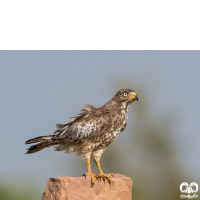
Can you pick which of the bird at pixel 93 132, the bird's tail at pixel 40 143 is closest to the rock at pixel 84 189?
the bird at pixel 93 132

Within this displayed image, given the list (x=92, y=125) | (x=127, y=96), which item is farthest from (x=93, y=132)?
(x=127, y=96)

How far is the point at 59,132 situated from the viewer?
9641mm

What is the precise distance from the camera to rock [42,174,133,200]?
330 inches

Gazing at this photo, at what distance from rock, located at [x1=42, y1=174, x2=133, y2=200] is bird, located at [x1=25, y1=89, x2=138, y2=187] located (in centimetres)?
20

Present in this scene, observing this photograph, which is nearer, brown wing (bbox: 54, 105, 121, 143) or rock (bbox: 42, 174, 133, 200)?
rock (bbox: 42, 174, 133, 200)

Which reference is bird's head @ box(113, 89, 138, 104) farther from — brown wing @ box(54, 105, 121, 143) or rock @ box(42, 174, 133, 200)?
rock @ box(42, 174, 133, 200)

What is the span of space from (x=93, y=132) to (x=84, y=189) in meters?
1.50

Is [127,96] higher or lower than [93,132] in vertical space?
higher

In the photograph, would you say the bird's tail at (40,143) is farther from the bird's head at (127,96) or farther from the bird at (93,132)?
the bird's head at (127,96)

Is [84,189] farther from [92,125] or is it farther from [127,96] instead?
Result: [127,96]

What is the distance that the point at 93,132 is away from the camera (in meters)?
9.21

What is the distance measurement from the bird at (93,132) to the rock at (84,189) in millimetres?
205

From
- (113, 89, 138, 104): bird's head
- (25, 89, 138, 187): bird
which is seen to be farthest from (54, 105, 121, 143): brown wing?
(113, 89, 138, 104): bird's head

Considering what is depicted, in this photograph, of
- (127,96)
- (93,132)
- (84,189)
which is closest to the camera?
(84,189)
